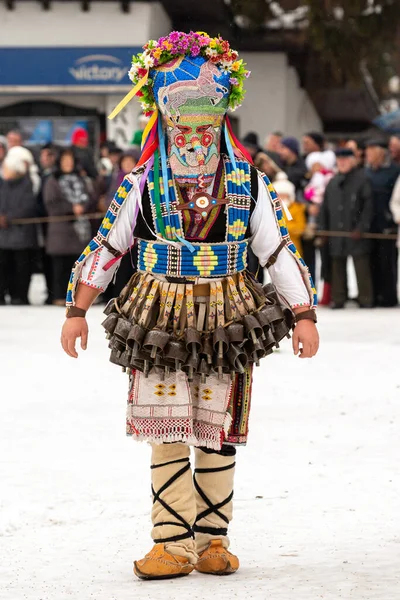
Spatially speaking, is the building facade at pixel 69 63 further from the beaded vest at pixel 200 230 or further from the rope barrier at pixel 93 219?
the beaded vest at pixel 200 230

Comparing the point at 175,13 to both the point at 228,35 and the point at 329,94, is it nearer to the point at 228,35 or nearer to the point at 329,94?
the point at 228,35

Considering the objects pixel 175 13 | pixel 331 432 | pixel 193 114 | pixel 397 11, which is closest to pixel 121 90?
pixel 175 13

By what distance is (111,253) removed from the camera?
4832mm

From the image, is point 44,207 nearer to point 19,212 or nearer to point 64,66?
point 19,212

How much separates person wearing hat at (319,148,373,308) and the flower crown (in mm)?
9765

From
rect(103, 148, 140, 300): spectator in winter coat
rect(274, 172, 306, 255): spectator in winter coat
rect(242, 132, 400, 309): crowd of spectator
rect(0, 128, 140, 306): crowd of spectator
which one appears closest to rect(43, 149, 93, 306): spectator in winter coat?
rect(0, 128, 140, 306): crowd of spectator

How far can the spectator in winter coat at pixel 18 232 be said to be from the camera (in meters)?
15.6

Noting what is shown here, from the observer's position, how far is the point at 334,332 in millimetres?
12320

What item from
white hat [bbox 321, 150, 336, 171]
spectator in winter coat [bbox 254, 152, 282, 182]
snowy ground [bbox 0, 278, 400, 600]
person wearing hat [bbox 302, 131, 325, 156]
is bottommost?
snowy ground [bbox 0, 278, 400, 600]

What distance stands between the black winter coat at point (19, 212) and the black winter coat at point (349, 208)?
328 cm

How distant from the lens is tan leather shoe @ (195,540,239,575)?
4.65 meters

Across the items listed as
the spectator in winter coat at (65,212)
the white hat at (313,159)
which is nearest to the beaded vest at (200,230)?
the spectator in winter coat at (65,212)

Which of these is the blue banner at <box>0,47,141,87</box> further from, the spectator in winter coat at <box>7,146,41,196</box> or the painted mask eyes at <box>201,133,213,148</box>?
the painted mask eyes at <box>201,133,213,148</box>

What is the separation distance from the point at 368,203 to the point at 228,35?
14495mm
